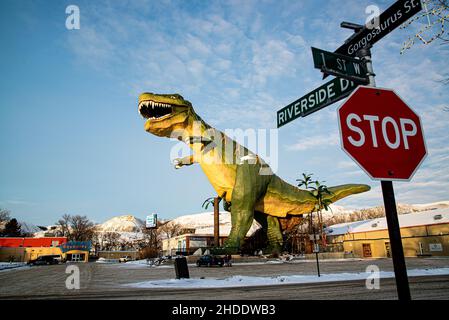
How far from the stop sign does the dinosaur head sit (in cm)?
1632

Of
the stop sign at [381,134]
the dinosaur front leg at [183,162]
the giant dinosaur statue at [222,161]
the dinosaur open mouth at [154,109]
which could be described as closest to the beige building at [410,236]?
the giant dinosaur statue at [222,161]

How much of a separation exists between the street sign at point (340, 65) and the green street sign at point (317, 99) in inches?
13.4

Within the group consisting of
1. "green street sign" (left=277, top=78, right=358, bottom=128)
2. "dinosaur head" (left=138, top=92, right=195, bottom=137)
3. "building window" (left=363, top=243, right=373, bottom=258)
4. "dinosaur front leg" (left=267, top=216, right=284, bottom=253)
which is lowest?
"building window" (left=363, top=243, right=373, bottom=258)

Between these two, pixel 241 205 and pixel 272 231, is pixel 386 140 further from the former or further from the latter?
pixel 272 231

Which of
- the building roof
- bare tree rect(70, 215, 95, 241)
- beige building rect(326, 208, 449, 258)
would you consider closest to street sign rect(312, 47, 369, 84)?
beige building rect(326, 208, 449, 258)

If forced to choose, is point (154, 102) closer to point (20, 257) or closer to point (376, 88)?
point (376, 88)

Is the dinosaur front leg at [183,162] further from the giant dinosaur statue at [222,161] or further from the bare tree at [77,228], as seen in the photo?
the bare tree at [77,228]

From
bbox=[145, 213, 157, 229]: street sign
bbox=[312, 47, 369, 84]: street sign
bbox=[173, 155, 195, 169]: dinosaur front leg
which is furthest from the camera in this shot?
bbox=[145, 213, 157, 229]: street sign

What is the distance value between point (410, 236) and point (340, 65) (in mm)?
47151

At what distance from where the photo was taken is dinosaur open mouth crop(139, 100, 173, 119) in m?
18.2

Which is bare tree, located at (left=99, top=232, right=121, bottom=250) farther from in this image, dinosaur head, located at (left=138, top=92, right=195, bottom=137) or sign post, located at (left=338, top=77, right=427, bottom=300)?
sign post, located at (left=338, top=77, right=427, bottom=300)

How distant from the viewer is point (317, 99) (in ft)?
14.3

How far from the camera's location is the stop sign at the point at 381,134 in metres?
2.65
